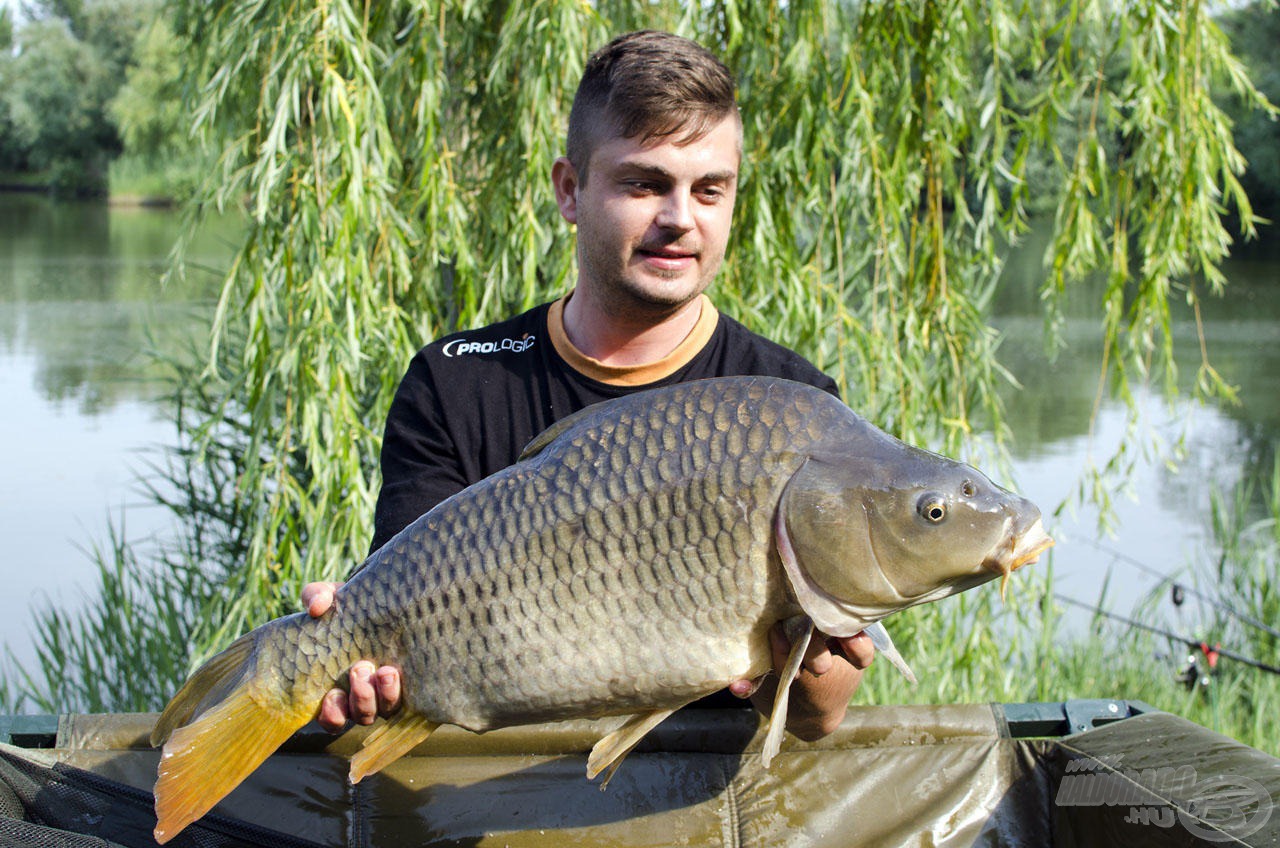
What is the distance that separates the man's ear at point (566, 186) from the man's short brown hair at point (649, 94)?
24mm

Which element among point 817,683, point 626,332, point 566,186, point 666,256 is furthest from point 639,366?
point 817,683

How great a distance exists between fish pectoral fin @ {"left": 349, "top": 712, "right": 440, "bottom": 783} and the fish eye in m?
0.50

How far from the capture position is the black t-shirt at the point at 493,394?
5.31 ft

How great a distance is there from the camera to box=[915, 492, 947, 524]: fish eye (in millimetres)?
1098

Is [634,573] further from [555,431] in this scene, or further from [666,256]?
[666,256]

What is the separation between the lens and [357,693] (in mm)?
1240

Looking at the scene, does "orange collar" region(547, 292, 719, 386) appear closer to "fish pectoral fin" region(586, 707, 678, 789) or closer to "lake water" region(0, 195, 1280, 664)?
"fish pectoral fin" region(586, 707, 678, 789)

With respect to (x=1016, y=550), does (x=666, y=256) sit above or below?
above

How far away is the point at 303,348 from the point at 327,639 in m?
1.24

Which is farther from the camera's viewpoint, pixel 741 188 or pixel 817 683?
pixel 741 188

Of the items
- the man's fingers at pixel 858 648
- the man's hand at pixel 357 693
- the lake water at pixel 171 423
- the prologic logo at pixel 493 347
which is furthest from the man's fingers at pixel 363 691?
the lake water at pixel 171 423

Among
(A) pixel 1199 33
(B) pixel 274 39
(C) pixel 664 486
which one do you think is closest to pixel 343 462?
(B) pixel 274 39

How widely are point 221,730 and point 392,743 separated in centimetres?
16

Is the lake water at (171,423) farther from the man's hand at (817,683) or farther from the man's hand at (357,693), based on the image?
the man's hand at (357,693)
